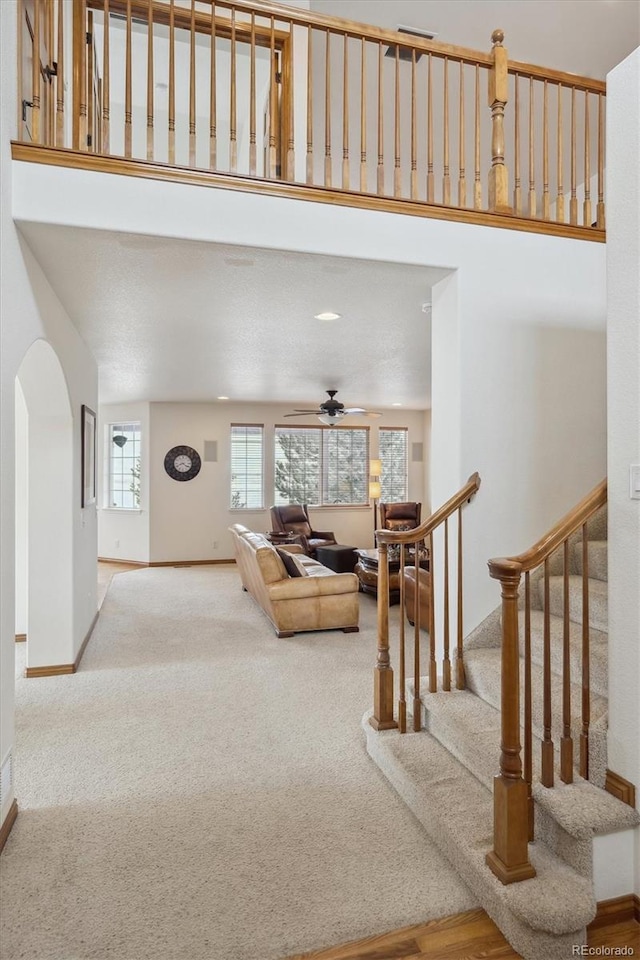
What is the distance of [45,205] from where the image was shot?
244 cm

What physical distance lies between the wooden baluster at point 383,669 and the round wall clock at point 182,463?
6.66 metres

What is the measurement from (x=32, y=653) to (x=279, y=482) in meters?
5.82

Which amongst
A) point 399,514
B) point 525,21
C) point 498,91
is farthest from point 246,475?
point 498,91

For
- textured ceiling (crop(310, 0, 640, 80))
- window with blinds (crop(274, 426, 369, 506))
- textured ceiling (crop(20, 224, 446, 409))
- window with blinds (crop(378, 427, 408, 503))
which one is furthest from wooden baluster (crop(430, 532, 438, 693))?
window with blinds (crop(378, 427, 408, 503))

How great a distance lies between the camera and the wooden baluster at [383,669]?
9.18ft

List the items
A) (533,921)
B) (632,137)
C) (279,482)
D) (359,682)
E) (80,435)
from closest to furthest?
(533,921), (632,137), (359,682), (80,435), (279,482)

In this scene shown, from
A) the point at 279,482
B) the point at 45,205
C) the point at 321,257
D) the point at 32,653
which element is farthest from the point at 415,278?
the point at 279,482

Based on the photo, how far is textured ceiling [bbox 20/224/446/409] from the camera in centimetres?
283

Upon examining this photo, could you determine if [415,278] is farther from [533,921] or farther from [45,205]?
[533,921]

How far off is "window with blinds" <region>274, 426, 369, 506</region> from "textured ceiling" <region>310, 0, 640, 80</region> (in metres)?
5.93

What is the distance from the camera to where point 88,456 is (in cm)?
470

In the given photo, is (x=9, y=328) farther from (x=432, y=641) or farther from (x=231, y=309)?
(x=432, y=641)

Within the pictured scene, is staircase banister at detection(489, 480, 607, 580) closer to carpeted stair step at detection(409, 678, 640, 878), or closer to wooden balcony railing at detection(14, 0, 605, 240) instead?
carpeted stair step at detection(409, 678, 640, 878)

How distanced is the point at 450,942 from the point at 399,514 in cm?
741
